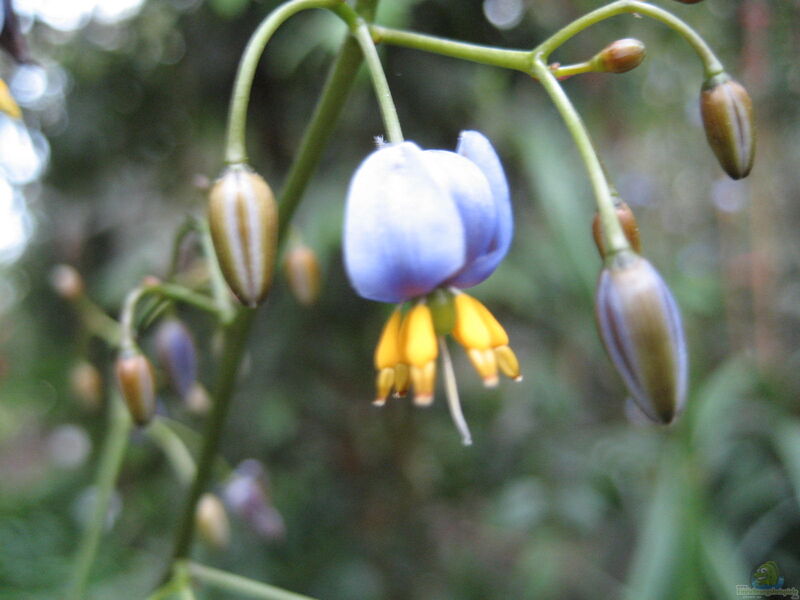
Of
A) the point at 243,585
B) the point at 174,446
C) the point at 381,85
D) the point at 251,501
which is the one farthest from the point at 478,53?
the point at 251,501

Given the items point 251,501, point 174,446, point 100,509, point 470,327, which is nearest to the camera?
point 470,327

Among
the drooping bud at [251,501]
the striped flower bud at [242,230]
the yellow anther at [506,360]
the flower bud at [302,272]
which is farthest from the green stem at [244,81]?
the drooping bud at [251,501]

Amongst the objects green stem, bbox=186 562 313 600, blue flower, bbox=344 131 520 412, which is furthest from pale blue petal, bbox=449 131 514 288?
green stem, bbox=186 562 313 600

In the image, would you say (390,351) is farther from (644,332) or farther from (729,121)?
(729,121)

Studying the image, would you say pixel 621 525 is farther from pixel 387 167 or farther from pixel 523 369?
pixel 387 167

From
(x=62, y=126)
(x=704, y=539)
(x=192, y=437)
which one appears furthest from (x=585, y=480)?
(x=62, y=126)

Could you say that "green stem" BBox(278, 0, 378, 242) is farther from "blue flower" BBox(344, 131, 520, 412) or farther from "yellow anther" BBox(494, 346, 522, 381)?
"yellow anther" BBox(494, 346, 522, 381)

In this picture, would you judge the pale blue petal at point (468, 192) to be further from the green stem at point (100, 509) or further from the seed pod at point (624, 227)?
the green stem at point (100, 509)
